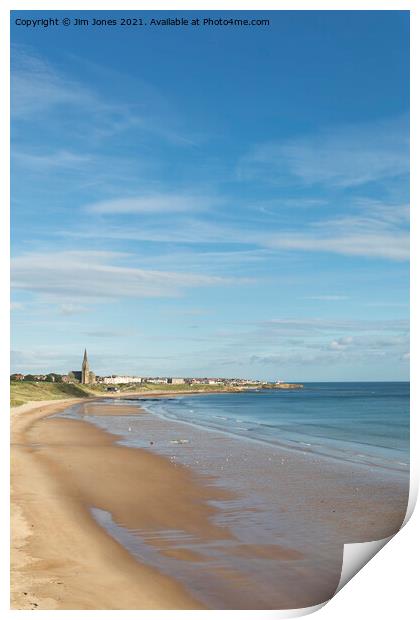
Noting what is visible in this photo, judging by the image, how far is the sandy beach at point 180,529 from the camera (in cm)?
679

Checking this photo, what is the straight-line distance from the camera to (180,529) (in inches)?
368

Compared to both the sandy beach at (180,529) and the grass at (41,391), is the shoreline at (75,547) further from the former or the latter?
the grass at (41,391)

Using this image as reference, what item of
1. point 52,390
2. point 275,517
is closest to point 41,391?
point 52,390

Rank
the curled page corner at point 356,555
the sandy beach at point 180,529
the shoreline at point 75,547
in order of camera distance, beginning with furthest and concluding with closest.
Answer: the curled page corner at point 356,555
the sandy beach at point 180,529
the shoreline at point 75,547

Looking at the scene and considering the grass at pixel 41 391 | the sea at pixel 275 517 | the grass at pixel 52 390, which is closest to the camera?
the sea at pixel 275 517

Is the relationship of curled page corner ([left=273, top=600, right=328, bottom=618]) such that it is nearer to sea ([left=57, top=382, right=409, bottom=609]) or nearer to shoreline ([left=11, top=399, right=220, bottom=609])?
sea ([left=57, top=382, right=409, bottom=609])

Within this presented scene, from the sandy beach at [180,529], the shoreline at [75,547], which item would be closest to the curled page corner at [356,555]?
the sandy beach at [180,529]

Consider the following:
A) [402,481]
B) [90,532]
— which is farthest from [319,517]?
[402,481]

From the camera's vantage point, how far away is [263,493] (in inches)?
480

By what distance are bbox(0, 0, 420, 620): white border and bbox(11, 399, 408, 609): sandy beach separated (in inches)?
6.8

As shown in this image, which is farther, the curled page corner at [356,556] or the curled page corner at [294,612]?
the curled page corner at [356,556]
